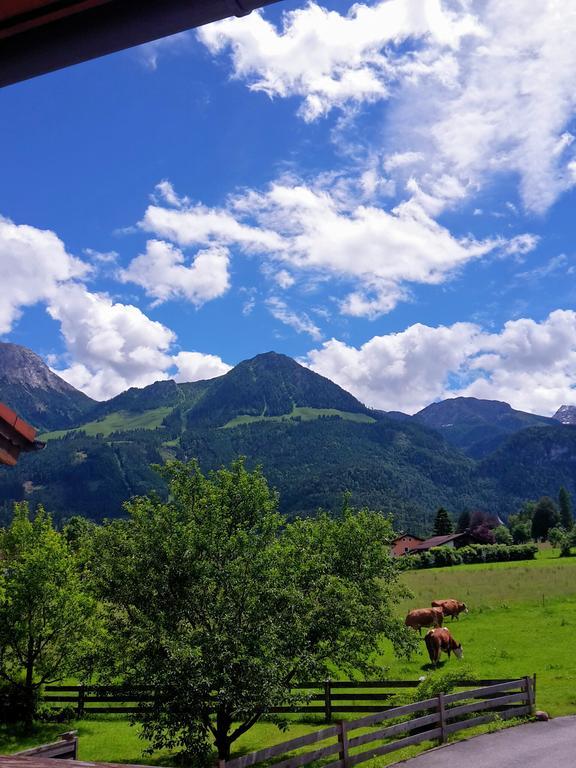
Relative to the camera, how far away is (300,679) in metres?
18.7

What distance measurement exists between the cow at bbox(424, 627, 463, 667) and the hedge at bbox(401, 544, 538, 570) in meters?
64.4

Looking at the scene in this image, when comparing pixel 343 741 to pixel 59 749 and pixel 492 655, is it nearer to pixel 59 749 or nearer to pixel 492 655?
pixel 59 749

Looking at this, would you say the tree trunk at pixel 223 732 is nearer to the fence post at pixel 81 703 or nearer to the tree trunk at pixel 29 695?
the tree trunk at pixel 29 695

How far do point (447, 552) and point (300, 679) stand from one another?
88711mm

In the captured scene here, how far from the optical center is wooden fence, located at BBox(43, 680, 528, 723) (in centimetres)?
2050

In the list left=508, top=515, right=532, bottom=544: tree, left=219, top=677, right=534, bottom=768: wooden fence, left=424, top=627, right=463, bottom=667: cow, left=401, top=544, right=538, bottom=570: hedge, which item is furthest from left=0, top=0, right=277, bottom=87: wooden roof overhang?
left=508, top=515, right=532, bottom=544: tree

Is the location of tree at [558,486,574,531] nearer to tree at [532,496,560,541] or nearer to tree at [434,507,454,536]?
tree at [532,496,560,541]

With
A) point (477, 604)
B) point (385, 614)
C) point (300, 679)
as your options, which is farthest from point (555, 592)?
point (300, 679)

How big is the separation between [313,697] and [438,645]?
10911 millimetres

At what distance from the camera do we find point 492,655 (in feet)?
107

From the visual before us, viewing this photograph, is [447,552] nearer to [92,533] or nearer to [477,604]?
[477,604]

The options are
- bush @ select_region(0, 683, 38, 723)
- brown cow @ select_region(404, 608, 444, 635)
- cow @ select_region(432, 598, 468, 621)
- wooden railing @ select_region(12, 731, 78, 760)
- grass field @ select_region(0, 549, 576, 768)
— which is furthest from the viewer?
cow @ select_region(432, 598, 468, 621)

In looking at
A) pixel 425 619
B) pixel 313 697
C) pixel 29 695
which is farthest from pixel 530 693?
pixel 29 695

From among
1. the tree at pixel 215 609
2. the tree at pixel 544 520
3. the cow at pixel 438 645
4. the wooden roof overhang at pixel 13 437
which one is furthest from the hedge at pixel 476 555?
the wooden roof overhang at pixel 13 437
